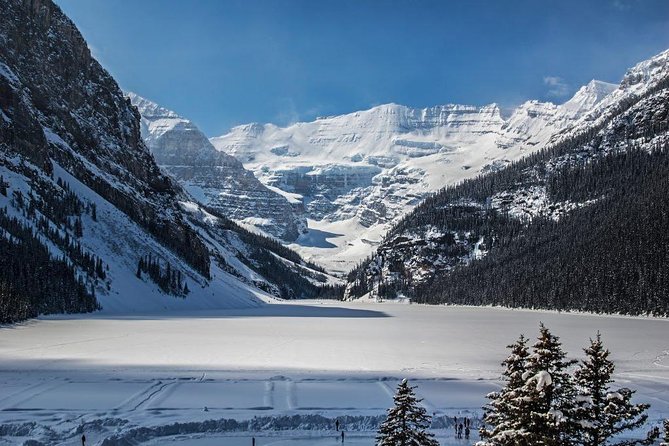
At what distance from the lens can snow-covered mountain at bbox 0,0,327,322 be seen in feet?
346

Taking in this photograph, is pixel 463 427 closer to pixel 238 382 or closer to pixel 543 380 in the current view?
pixel 238 382

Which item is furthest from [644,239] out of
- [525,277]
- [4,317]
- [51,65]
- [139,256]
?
[51,65]

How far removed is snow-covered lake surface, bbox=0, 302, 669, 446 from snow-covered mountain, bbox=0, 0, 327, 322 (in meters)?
43.6

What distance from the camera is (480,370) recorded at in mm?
40094

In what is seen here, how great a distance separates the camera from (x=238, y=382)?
34219 millimetres

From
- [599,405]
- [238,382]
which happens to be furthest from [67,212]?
[599,405]

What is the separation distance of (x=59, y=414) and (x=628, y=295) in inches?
5470

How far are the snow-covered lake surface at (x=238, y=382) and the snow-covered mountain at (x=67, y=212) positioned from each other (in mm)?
43567

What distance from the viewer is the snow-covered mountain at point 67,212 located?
10541 centimetres

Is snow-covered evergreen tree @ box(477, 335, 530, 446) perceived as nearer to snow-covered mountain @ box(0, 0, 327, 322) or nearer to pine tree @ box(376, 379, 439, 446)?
pine tree @ box(376, 379, 439, 446)

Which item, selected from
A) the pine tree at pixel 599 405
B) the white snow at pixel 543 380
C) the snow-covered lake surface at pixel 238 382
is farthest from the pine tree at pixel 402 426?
the snow-covered lake surface at pixel 238 382

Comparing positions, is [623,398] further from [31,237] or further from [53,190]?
[53,190]

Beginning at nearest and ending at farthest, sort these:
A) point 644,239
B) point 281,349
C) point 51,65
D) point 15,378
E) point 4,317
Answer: point 15,378, point 281,349, point 4,317, point 644,239, point 51,65

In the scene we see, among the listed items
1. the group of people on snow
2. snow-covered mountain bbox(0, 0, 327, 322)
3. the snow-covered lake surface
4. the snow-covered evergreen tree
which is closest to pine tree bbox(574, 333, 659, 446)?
the snow-covered evergreen tree
